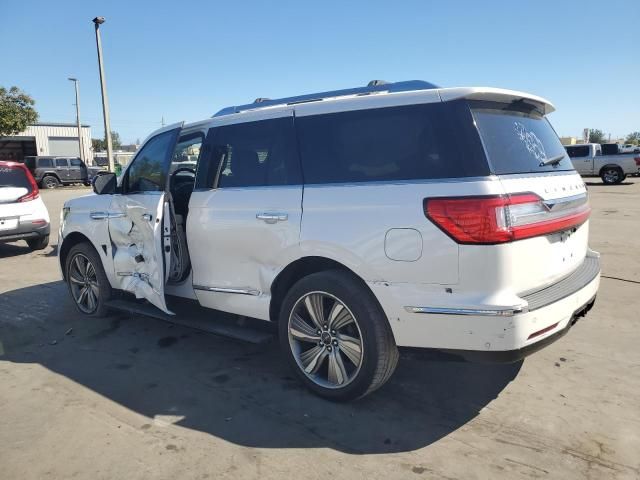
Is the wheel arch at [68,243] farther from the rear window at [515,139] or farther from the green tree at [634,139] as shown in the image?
the green tree at [634,139]

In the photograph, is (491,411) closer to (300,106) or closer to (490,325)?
(490,325)

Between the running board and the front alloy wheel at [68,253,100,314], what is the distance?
0.43 metres

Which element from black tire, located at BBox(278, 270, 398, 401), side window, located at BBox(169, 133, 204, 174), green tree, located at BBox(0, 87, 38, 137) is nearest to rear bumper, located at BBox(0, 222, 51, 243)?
side window, located at BBox(169, 133, 204, 174)

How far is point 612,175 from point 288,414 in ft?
78.9

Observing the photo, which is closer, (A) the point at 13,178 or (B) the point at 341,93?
(B) the point at 341,93

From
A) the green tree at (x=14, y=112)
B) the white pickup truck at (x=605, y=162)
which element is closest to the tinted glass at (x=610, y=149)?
the white pickup truck at (x=605, y=162)

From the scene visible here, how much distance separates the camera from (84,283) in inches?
213

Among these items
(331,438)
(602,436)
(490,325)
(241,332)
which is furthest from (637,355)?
(241,332)

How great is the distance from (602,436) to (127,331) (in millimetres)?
4133

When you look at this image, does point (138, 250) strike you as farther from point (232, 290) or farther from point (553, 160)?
point (553, 160)

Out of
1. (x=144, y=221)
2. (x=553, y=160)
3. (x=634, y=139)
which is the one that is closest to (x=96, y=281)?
(x=144, y=221)

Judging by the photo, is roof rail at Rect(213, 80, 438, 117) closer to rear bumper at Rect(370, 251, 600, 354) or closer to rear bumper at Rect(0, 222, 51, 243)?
rear bumper at Rect(370, 251, 600, 354)

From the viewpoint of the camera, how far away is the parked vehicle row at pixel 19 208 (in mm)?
8641

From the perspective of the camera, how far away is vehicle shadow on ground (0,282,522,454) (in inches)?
118
